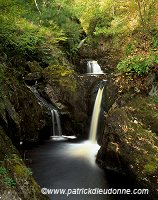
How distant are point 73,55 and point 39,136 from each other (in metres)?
8.62

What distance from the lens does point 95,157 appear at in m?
10.2

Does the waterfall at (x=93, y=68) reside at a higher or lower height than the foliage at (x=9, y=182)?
higher

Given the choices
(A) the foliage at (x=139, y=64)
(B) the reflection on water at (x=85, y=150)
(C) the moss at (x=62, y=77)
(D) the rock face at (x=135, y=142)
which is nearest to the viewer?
(D) the rock face at (x=135, y=142)

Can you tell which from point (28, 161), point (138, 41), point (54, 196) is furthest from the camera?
point (138, 41)

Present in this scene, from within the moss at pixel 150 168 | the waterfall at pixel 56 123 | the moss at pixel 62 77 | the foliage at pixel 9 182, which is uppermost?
the moss at pixel 62 77

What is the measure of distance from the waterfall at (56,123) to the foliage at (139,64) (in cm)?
403

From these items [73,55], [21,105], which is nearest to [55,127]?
[21,105]

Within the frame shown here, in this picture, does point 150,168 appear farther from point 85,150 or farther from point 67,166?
point 85,150

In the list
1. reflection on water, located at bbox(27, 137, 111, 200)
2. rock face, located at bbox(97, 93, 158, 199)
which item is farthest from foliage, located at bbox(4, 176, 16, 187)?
rock face, located at bbox(97, 93, 158, 199)

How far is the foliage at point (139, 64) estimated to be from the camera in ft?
32.4

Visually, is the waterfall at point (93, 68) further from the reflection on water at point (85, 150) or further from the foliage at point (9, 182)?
the foliage at point (9, 182)

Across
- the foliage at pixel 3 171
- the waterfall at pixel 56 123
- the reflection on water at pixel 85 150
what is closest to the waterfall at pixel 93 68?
the waterfall at pixel 56 123

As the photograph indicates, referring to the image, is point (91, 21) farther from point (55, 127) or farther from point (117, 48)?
point (55, 127)

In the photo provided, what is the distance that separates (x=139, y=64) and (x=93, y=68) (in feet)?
29.2
